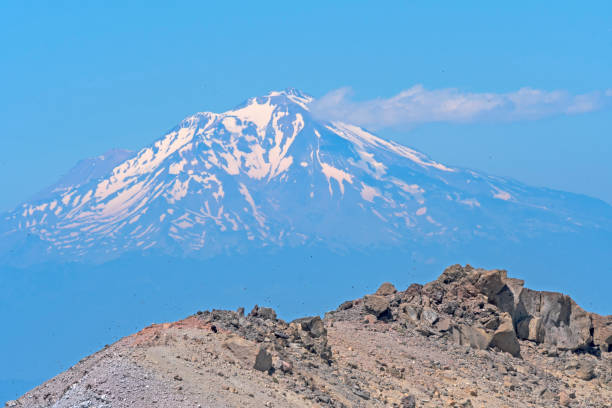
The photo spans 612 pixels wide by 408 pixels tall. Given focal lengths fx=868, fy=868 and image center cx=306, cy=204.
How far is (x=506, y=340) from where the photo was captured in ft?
121

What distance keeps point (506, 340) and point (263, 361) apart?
1500cm

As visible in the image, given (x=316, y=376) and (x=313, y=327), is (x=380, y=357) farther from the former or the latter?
(x=316, y=376)

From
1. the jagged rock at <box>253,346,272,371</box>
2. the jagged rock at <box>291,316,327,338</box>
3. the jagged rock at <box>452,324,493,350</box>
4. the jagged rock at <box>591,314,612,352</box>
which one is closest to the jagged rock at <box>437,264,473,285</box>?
the jagged rock at <box>452,324,493,350</box>

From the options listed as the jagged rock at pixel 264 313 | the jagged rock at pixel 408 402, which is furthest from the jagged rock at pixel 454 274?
the jagged rock at pixel 408 402

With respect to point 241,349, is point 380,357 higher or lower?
higher

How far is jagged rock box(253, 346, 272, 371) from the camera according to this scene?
2545 centimetres

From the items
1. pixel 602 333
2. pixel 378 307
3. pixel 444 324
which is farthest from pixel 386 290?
pixel 602 333

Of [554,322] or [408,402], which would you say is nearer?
[408,402]

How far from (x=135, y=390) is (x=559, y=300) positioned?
25.0 m

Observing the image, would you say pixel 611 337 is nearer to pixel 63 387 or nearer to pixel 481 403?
pixel 481 403

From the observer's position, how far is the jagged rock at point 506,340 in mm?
36812

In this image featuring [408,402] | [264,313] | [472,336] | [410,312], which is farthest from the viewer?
[410,312]

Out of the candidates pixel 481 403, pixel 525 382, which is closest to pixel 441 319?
pixel 525 382

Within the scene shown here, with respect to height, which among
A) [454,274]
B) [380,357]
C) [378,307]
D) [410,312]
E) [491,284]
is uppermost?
[454,274]
